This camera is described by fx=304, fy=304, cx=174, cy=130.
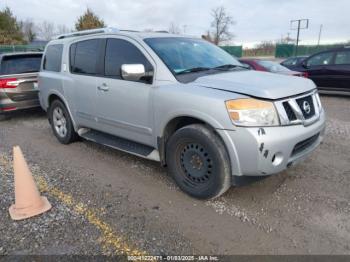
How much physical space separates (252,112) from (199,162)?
0.83 meters

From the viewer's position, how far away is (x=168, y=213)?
3191 mm

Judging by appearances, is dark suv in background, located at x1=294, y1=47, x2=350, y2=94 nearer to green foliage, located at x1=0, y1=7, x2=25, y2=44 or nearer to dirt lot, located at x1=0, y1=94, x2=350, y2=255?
dirt lot, located at x1=0, y1=94, x2=350, y2=255

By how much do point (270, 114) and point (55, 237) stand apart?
2325 millimetres

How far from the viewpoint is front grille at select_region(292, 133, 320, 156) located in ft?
10.2

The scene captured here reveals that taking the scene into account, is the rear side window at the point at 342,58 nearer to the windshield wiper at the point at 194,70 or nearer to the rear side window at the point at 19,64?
the windshield wiper at the point at 194,70

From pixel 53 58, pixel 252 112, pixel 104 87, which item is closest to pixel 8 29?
pixel 53 58

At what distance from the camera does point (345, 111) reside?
7961 mm

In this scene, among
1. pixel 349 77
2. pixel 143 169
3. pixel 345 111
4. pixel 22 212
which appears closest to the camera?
pixel 22 212

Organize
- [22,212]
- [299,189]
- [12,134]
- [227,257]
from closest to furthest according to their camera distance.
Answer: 1. [227,257]
2. [22,212]
3. [299,189]
4. [12,134]

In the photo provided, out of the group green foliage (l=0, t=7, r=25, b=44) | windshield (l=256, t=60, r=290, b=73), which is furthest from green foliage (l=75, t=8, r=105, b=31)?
windshield (l=256, t=60, r=290, b=73)

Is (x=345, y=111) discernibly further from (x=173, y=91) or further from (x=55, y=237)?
(x=55, y=237)

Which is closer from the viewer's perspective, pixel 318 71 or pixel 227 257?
pixel 227 257

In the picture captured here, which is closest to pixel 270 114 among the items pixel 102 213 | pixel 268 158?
pixel 268 158

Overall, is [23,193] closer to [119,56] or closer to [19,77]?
[119,56]
